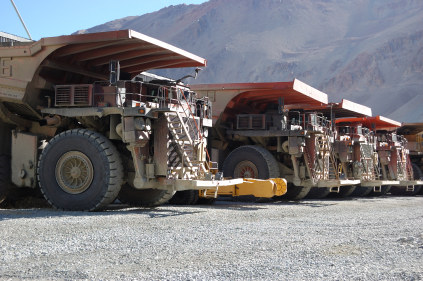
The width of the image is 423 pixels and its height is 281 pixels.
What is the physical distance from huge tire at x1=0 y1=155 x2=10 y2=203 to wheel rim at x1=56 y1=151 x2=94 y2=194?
1744 mm

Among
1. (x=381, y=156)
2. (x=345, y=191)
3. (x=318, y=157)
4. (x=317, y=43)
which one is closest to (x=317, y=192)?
(x=345, y=191)

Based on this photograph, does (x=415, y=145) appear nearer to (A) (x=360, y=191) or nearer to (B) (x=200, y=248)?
(A) (x=360, y=191)

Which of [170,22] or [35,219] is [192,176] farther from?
[170,22]

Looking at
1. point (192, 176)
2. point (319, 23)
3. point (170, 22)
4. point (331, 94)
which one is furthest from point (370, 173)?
point (170, 22)

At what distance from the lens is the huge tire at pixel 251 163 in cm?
1456

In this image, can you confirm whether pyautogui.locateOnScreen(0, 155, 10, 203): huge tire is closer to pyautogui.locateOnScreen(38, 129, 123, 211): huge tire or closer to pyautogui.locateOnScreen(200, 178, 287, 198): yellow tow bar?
pyautogui.locateOnScreen(38, 129, 123, 211): huge tire

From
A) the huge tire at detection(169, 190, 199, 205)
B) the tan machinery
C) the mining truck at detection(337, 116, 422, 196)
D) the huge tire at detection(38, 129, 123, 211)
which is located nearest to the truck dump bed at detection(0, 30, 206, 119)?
the huge tire at detection(38, 129, 123, 211)

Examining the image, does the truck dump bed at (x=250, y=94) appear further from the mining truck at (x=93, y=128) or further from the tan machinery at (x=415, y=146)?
the tan machinery at (x=415, y=146)

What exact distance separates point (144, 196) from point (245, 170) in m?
4.42

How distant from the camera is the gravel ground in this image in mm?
4625

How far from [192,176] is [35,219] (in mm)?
3317

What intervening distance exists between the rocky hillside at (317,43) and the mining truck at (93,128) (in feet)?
192

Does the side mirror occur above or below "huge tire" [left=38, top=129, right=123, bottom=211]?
above

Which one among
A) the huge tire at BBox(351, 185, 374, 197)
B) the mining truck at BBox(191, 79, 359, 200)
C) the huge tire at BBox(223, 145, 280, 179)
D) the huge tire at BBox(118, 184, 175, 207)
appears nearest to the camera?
the huge tire at BBox(118, 184, 175, 207)
